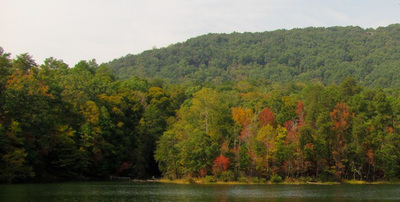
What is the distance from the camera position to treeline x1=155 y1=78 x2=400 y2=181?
251ft

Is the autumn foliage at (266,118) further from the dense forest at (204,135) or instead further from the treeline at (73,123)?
the treeline at (73,123)

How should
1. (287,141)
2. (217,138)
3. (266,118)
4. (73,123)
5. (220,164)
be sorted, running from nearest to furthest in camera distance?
(220,164), (73,123), (287,141), (217,138), (266,118)

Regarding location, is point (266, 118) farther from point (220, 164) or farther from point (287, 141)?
point (220, 164)

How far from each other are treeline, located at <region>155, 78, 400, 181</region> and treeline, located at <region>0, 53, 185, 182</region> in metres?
8.25

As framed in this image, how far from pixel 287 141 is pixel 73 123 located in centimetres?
3488

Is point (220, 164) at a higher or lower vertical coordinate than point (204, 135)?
lower

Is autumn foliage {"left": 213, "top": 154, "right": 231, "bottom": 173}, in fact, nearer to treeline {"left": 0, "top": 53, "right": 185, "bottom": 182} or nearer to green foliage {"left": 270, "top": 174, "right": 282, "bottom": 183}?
green foliage {"left": 270, "top": 174, "right": 282, "bottom": 183}

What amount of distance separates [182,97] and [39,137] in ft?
150

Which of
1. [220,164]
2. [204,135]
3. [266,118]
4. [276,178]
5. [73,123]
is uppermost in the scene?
[266,118]

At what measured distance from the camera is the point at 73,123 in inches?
3078

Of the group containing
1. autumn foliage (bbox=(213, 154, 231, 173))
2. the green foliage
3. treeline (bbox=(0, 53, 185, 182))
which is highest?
treeline (bbox=(0, 53, 185, 182))

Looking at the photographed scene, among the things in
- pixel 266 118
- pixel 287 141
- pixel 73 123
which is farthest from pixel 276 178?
pixel 73 123

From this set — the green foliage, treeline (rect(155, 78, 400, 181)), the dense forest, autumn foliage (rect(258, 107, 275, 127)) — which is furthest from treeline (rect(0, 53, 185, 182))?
the green foliage

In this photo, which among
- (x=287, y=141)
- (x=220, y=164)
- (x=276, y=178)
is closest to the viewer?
(x=220, y=164)
